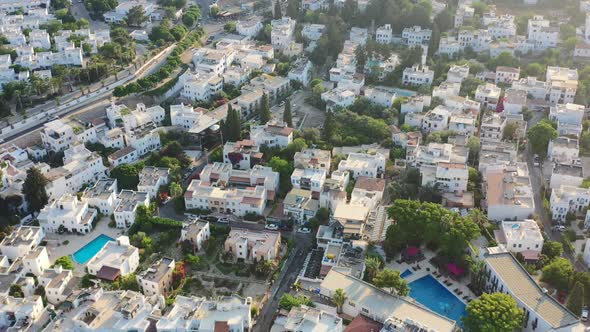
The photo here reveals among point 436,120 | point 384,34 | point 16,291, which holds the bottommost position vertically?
point 16,291

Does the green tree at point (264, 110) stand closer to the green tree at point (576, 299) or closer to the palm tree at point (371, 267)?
the palm tree at point (371, 267)

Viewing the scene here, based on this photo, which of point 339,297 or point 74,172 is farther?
point 74,172

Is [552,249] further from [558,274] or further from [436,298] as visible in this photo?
[436,298]

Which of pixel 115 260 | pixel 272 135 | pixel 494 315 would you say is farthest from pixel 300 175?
pixel 494 315

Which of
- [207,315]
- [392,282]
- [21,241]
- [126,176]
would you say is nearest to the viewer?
[207,315]

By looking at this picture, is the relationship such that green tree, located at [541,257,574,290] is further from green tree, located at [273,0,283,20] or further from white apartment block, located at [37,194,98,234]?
green tree, located at [273,0,283,20]

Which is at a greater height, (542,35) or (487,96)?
(542,35)

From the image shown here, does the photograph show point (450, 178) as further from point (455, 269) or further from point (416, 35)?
point (416, 35)

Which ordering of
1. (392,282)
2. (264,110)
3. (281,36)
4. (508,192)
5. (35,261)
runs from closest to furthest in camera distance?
(392,282) → (35,261) → (508,192) → (264,110) → (281,36)

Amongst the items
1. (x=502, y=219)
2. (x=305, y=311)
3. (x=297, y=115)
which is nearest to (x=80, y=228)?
(x=305, y=311)
